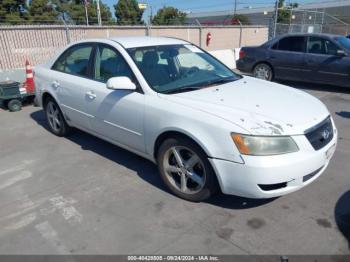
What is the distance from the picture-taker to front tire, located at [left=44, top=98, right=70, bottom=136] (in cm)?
514

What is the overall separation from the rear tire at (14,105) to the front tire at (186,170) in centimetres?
497

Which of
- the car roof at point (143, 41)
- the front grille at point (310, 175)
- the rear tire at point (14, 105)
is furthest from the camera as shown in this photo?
the rear tire at point (14, 105)

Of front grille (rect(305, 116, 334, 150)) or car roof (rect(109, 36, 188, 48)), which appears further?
car roof (rect(109, 36, 188, 48))

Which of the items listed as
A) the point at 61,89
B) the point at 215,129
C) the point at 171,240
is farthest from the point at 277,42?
the point at 171,240

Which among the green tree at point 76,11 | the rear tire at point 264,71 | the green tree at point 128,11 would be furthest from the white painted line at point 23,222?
the green tree at point 128,11

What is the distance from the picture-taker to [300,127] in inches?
113

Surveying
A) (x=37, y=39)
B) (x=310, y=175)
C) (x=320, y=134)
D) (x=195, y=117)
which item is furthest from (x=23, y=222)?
(x=37, y=39)

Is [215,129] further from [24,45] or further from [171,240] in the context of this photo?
[24,45]

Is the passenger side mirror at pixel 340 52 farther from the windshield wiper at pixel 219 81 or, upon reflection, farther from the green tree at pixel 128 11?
the green tree at pixel 128 11

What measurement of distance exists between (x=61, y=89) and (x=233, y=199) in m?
A: 2.98

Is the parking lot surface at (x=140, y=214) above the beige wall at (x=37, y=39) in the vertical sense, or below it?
below

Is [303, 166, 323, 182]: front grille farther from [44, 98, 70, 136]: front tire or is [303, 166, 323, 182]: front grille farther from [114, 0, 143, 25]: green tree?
[114, 0, 143, 25]: green tree

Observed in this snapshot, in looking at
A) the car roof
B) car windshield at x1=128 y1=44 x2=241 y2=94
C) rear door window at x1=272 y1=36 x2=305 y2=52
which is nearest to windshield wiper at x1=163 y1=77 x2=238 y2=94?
car windshield at x1=128 y1=44 x2=241 y2=94

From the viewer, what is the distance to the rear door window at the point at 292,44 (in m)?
8.72
